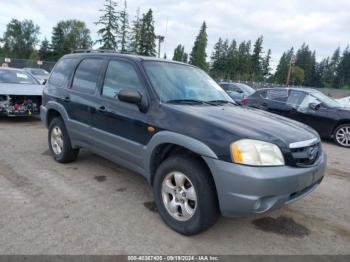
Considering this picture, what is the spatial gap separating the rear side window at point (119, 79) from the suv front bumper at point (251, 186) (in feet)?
4.95

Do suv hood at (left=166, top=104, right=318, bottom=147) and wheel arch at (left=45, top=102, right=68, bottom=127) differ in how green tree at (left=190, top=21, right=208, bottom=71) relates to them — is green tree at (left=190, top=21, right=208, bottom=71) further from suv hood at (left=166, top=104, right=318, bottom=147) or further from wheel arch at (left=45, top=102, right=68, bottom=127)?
suv hood at (left=166, top=104, right=318, bottom=147)

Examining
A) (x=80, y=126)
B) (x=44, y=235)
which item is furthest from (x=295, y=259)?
(x=80, y=126)

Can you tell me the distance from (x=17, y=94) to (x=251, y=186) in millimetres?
7767

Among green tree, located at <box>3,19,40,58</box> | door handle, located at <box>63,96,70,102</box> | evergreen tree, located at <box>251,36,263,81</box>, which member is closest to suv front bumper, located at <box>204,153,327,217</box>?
door handle, located at <box>63,96,70,102</box>

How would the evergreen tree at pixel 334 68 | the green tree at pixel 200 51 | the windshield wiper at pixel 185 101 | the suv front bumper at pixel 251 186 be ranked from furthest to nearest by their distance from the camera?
the evergreen tree at pixel 334 68, the green tree at pixel 200 51, the windshield wiper at pixel 185 101, the suv front bumper at pixel 251 186

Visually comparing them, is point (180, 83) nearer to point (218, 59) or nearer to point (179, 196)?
point (179, 196)

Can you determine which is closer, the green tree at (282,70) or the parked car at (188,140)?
the parked car at (188,140)

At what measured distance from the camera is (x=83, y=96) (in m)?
4.57

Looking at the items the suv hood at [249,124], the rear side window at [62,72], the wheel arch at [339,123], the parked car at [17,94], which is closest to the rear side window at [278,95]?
the wheel arch at [339,123]

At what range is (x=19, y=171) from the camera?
4824 mm

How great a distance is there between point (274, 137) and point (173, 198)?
3.98ft

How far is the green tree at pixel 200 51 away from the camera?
75750 mm

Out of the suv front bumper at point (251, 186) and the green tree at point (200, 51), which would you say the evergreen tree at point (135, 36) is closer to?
the green tree at point (200, 51)

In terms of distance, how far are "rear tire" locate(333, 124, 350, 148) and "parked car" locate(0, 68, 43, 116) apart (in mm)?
8428
